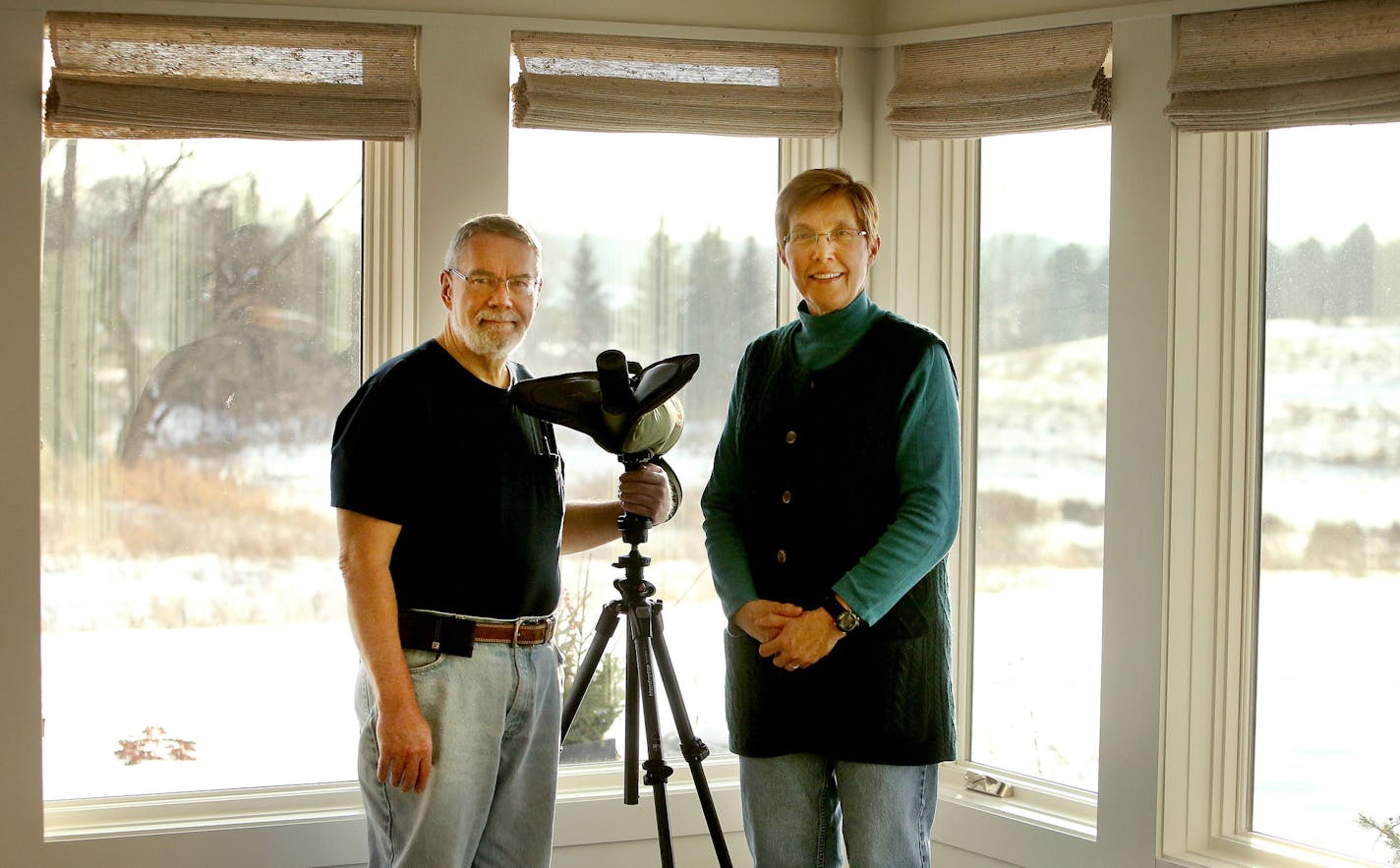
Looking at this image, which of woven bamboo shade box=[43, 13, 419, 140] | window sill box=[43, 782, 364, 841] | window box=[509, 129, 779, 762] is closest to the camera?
woven bamboo shade box=[43, 13, 419, 140]

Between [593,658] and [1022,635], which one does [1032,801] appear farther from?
[593,658]

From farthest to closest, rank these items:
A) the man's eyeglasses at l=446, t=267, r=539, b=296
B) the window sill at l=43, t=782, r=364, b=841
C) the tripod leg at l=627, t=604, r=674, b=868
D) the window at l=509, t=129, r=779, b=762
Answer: the window at l=509, t=129, r=779, b=762
the window sill at l=43, t=782, r=364, b=841
the tripod leg at l=627, t=604, r=674, b=868
the man's eyeglasses at l=446, t=267, r=539, b=296

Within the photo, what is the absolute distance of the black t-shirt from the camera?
1944 mm

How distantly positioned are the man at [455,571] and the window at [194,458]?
2.72 feet

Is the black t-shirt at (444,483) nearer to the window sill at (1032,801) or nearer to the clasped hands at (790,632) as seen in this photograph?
the clasped hands at (790,632)

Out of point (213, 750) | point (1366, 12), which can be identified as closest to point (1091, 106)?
point (1366, 12)

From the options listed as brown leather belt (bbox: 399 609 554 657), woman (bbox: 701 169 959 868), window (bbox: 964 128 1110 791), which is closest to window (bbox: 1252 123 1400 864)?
window (bbox: 964 128 1110 791)

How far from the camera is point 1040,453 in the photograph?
290 cm

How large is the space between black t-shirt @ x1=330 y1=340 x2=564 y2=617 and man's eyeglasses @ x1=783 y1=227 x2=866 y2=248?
22.5 inches

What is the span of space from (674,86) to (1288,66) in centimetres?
131

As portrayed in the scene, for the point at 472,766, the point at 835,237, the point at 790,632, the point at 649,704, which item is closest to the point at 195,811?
the point at 472,766

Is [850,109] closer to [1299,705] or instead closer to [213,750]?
[1299,705]

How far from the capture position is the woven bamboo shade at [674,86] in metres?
2.77

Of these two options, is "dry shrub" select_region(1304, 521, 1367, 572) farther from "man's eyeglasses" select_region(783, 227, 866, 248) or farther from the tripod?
the tripod
